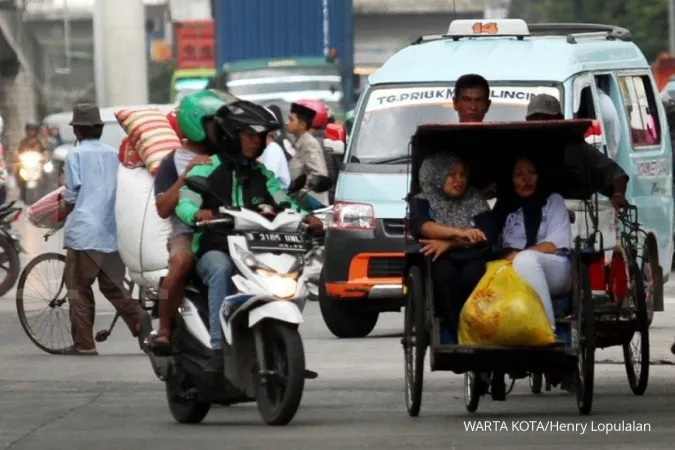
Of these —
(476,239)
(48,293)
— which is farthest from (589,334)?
(48,293)

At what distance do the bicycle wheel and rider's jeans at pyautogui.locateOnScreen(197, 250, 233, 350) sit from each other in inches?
214

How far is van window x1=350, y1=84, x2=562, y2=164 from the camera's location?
16.1 m

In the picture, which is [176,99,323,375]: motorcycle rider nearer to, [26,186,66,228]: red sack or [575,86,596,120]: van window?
[26,186,66,228]: red sack

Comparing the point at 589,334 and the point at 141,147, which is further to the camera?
the point at 141,147

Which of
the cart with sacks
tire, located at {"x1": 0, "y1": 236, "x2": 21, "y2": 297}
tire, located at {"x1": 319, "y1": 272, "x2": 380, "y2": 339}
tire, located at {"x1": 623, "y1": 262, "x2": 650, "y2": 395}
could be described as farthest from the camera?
tire, located at {"x1": 0, "y1": 236, "x2": 21, "y2": 297}

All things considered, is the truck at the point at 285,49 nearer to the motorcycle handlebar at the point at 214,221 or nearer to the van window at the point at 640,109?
the van window at the point at 640,109

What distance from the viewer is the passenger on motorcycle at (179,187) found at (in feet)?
36.2

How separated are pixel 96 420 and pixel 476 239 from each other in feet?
6.98

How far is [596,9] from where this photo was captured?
261 ft

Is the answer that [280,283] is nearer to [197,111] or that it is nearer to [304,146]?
[197,111]

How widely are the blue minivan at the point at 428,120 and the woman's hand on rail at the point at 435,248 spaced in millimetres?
4951

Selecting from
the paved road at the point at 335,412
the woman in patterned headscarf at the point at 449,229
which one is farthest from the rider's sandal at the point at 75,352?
the woman in patterned headscarf at the point at 449,229

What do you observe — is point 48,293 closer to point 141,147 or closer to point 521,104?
point 141,147

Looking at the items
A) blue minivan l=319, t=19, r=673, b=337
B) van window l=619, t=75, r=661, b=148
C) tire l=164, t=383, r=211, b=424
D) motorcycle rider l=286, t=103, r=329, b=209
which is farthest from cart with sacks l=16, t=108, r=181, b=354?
van window l=619, t=75, r=661, b=148
